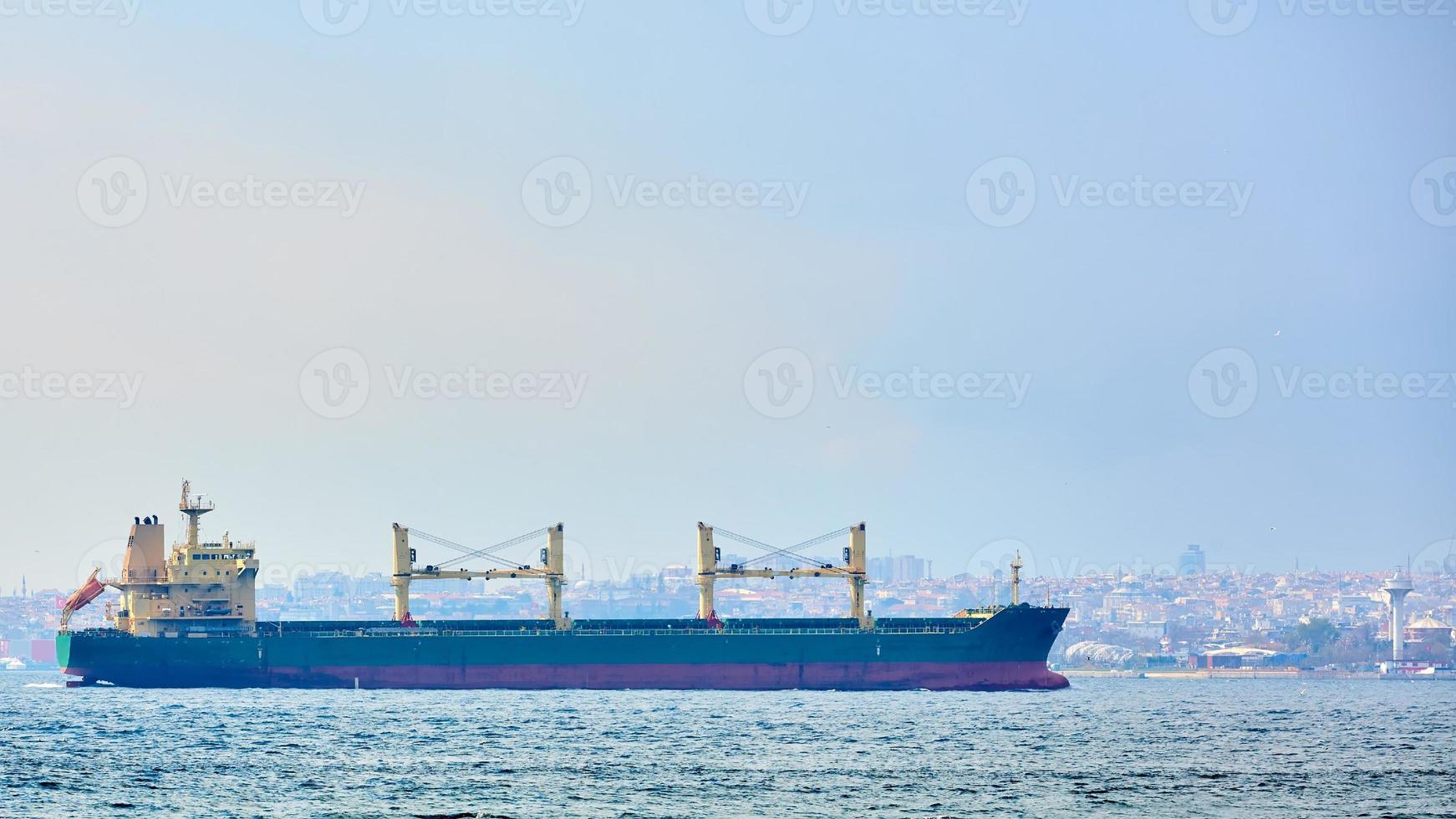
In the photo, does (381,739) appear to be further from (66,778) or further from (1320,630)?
(1320,630)

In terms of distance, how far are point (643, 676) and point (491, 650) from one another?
20.6 ft

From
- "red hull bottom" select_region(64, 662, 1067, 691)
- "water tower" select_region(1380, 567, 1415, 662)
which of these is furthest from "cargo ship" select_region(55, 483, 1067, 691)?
"water tower" select_region(1380, 567, 1415, 662)

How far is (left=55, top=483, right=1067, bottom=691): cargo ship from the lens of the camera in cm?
7588

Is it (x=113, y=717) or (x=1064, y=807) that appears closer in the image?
(x=1064, y=807)

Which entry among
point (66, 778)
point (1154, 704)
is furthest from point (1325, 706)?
point (66, 778)

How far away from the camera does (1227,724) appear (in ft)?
207

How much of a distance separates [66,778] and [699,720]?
70.2 feet

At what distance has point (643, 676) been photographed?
7694cm

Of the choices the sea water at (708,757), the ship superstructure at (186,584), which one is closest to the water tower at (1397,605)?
the sea water at (708,757)

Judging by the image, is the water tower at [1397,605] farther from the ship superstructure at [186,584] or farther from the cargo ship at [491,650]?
the ship superstructure at [186,584]

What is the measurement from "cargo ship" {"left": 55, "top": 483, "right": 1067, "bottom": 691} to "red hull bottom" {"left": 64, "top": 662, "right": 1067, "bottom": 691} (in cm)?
5

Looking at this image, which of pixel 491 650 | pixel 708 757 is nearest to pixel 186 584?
pixel 491 650

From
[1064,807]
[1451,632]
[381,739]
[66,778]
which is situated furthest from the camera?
[1451,632]

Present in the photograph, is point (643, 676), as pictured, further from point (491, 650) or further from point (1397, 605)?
point (1397, 605)
